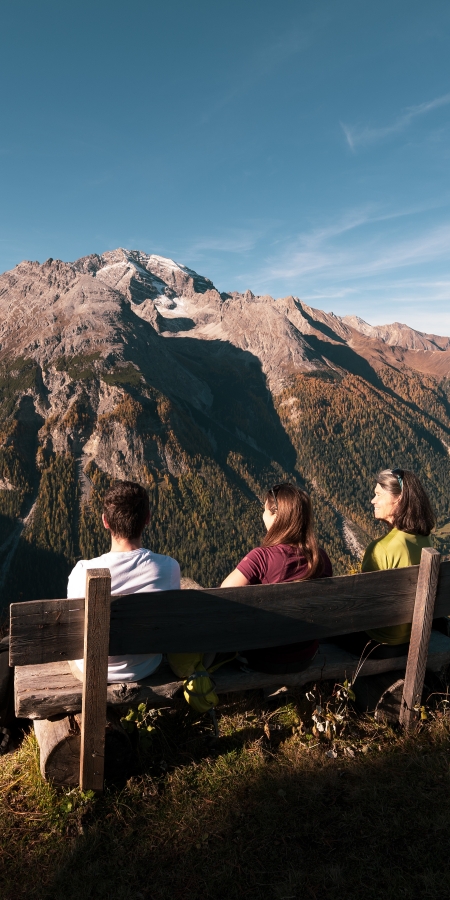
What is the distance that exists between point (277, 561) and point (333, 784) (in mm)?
2195

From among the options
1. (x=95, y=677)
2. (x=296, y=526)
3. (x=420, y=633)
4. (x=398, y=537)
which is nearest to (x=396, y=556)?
(x=398, y=537)

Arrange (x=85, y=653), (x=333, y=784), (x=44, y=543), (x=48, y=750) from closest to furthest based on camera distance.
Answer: (x=85, y=653) → (x=48, y=750) → (x=333, y=784) → (x=44, y=543)

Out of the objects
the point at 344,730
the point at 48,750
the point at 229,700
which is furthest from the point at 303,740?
the point at 48,750

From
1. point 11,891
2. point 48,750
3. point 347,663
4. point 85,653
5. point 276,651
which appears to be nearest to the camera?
point 11,891

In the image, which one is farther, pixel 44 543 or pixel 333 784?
pixel 44 543

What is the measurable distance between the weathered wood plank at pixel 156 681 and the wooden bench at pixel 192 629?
1 centimetres

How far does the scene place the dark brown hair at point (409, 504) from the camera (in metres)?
6.16

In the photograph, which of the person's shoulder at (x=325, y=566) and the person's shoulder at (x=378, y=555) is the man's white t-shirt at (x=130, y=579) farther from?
the person's shoulder at (x=378, y=555)

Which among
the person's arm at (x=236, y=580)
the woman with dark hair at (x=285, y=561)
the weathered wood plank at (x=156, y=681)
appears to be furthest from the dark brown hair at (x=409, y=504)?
the person's arm at (x=236, y=580)

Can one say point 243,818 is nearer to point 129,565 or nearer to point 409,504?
point 129,565

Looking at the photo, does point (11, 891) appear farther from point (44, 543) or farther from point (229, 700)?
point (44, 543)

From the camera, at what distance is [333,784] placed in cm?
515

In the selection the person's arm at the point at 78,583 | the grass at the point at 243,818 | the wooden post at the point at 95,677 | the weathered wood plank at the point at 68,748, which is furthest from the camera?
the person's arm at the point at 78,583

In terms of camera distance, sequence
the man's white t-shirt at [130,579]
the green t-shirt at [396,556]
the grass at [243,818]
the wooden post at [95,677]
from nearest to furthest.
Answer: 1. the grass at [243,818]
2. the wooden post at [95,677]
3. the man's white t-shirt at [130,579]
4. the green t-shirt at [396,556]
